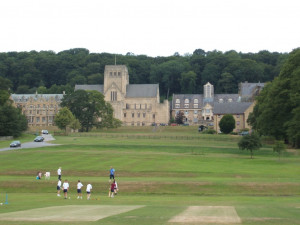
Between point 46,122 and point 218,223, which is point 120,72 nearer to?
point 46,122

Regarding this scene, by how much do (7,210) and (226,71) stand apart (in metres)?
166

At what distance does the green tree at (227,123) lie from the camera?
107 meters

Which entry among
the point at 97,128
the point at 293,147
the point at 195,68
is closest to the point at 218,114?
the point at 97,128

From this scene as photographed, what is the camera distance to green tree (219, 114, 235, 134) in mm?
106562

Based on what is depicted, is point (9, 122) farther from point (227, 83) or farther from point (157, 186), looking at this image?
point (227, 83)

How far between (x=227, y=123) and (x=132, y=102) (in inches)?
2009

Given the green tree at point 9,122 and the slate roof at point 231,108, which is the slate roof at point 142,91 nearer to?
the slate roof at point 231,108

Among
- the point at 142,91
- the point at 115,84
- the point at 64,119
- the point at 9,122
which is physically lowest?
the point at 9,122

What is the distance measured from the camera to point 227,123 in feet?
349

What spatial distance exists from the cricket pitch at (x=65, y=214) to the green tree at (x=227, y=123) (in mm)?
84634

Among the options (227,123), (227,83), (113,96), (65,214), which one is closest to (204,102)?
(227,83)

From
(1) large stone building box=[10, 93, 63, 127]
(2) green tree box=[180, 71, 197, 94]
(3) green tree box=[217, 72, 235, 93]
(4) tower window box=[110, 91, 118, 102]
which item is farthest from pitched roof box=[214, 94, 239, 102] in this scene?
(1) large stone building box=[10, 93, 63, 127]

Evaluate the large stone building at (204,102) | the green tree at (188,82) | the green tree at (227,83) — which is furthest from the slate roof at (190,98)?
the green tree at (227,83)

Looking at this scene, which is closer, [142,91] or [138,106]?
[138,106]
